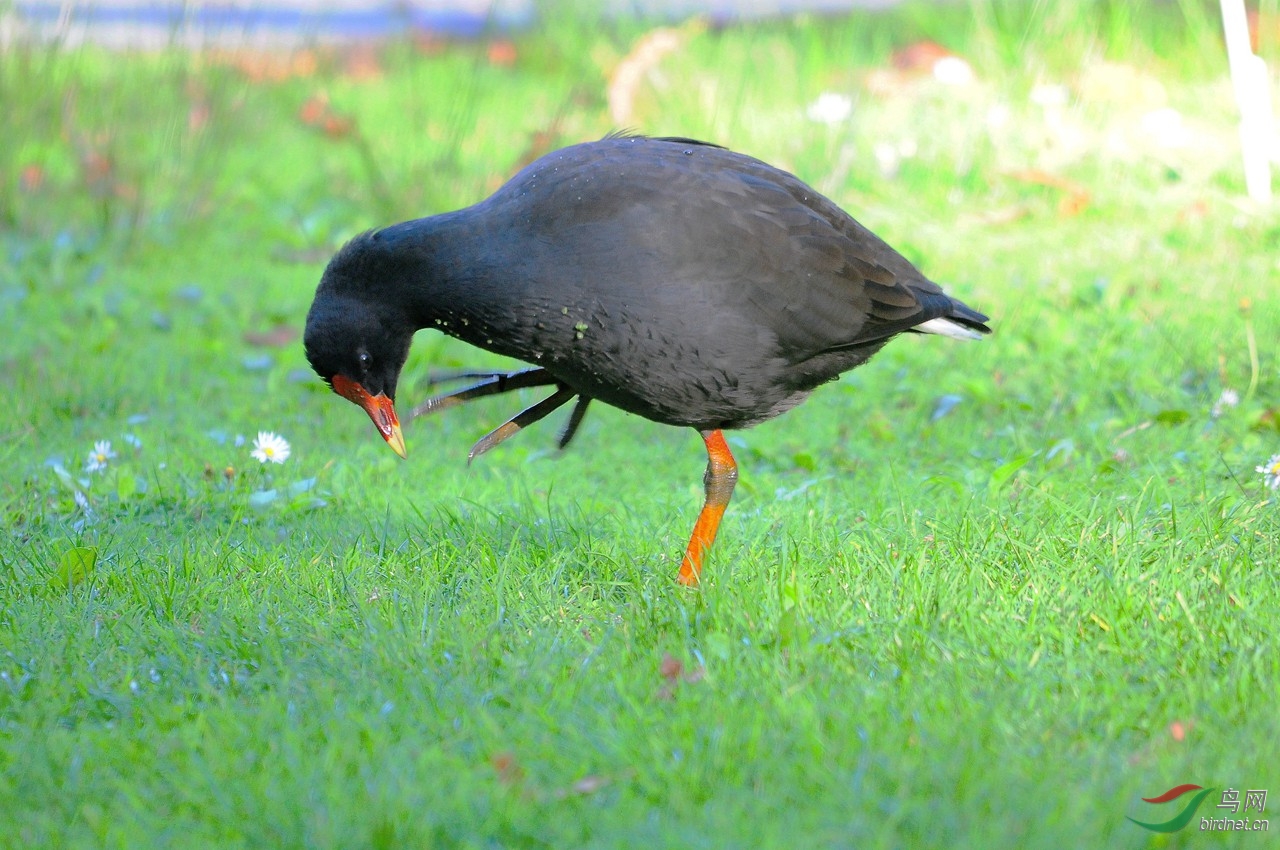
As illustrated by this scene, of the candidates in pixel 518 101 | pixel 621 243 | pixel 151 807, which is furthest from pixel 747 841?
pixel 518 101

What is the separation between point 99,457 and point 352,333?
135 cm

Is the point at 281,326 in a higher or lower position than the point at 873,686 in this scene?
lower

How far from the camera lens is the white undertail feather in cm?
382

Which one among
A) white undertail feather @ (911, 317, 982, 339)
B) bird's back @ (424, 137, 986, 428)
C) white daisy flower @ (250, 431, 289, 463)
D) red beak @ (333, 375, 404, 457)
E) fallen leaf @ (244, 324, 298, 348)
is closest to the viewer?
bird's back @ (424, 137, 986, 428)

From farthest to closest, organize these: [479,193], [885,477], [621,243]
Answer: [479,193]
[885,477]
[621,243]

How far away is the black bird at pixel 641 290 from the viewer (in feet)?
10.3

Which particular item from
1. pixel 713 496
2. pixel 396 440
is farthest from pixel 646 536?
pixel 396 440

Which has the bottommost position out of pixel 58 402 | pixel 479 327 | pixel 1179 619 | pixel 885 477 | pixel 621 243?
pixel 58 402

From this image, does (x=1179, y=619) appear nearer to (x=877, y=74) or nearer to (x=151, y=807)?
(x=151, y=807)

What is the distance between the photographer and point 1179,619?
2.86m

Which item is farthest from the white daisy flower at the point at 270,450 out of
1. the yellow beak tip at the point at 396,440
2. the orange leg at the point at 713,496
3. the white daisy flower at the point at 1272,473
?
the white daisy flower at the point at 1272,473

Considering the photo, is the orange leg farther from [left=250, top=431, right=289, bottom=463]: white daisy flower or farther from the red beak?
[left=250, top=431, right=289, bottom=463]: white daisy flower

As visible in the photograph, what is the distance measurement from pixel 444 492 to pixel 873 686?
1881 mm

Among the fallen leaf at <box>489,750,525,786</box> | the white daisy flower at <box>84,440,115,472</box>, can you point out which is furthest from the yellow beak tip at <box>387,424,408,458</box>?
the fallen leaf at <box>489,750,525,786</box>
